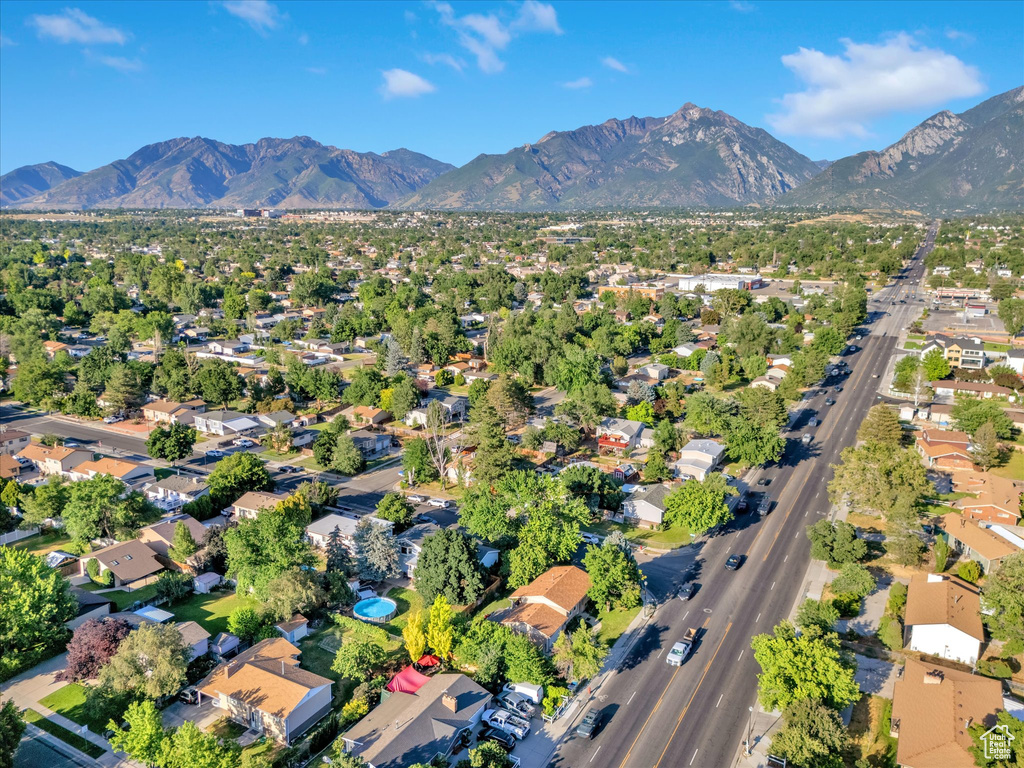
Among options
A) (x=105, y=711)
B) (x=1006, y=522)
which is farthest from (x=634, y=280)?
(x=105, y=711)

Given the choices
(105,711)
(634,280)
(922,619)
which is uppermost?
(634,280)

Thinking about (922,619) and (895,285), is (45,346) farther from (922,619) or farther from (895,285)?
(895,285)

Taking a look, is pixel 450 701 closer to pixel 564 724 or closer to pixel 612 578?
pixel 564 724

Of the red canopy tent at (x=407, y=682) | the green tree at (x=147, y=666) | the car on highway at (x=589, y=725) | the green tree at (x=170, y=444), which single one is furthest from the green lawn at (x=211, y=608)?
the green tree at (x=170, y=444)

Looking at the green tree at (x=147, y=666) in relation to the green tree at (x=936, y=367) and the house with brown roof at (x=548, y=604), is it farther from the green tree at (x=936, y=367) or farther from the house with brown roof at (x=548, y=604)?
the green tree at (x=936, y=367)

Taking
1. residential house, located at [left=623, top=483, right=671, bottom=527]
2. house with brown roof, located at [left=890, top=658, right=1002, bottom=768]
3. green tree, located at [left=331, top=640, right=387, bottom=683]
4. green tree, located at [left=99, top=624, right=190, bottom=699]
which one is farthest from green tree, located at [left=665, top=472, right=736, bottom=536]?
green tree, located at [left=99, top=624, right=190, bottom=699]

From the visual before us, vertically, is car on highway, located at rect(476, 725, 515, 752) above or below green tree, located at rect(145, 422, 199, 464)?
below

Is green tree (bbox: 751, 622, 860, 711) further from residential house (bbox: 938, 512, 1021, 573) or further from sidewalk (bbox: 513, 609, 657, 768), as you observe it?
residential house (bbox: 938, 512, 1021, 573)
